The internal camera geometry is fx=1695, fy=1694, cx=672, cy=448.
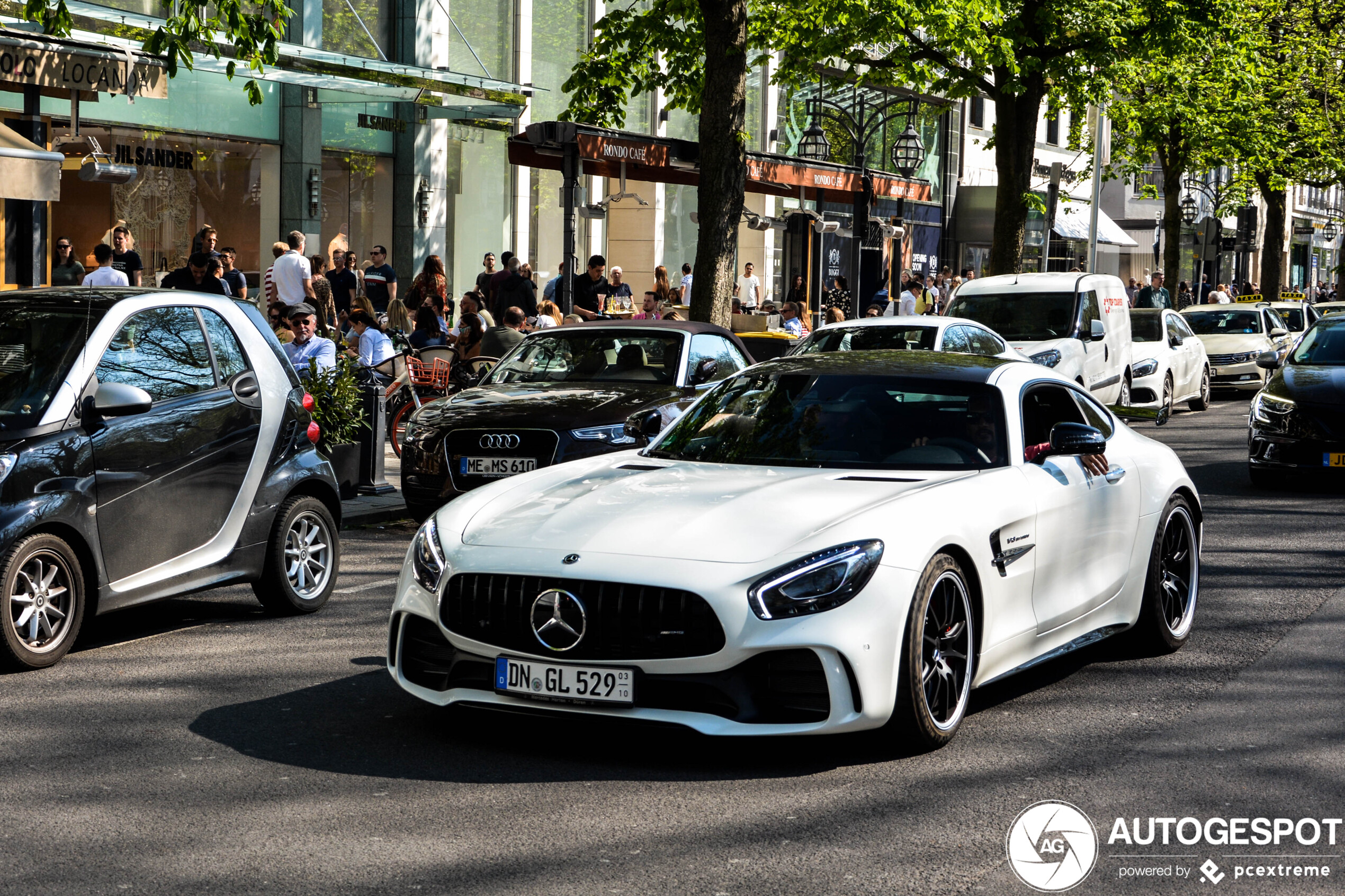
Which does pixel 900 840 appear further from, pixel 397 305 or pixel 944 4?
pixel 944 4

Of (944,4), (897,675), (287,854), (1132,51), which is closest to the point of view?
(287,854)

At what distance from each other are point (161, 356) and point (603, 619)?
3290mm

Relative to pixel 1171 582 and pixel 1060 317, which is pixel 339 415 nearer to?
pixel 1171 582

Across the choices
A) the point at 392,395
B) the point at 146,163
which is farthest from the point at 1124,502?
the point at 146,163

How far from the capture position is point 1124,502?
7.13 metres

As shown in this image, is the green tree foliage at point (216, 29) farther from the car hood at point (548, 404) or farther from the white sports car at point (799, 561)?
the white sports car at point (799, 561)

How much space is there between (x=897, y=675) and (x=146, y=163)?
19133mm

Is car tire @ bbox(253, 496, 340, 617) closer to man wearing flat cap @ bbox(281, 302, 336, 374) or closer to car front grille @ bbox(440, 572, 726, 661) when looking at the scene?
car front grille @ bbox(440, 572, 726, 661)

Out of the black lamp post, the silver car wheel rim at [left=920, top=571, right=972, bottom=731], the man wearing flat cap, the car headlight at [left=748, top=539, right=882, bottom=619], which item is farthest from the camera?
the black lamp post

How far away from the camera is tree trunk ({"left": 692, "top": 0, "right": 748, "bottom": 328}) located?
17.4m

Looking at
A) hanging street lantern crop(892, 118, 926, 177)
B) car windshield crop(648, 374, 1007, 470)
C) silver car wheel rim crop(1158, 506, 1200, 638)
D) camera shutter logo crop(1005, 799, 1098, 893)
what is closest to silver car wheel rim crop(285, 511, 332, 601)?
car windshield crop(648, 374, 1007, 470)

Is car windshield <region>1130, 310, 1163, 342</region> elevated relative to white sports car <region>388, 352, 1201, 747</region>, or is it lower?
elevated

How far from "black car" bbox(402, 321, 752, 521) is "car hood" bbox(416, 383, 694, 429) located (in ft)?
0.04

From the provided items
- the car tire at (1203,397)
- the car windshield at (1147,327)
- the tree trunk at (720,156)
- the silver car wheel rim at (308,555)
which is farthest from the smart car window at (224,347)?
the car tire at (1203,397)
